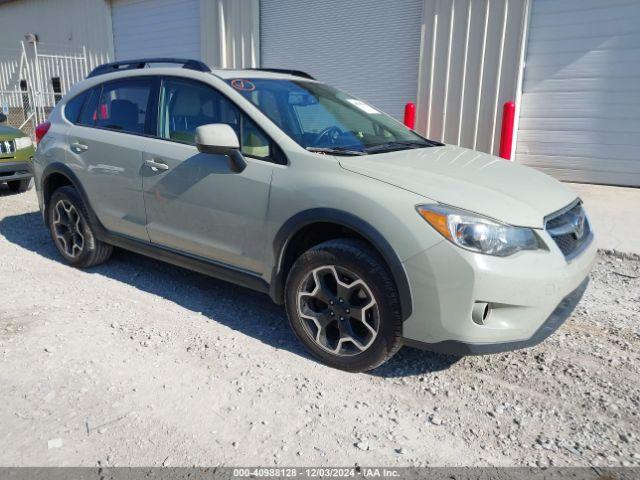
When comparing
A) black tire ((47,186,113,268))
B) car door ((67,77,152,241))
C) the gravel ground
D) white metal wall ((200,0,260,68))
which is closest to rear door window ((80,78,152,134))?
car door ((67,77,152,241))

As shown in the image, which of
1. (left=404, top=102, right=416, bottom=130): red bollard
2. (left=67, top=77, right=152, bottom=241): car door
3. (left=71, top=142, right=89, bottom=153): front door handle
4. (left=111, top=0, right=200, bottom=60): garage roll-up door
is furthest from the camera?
(left=111, top=0, right=200, bottom=60): garage roll-up door

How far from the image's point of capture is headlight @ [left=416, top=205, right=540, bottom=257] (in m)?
2.59

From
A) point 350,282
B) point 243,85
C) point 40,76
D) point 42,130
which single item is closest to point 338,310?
point 350,282

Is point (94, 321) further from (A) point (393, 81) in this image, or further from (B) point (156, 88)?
(A) point (393, 81)

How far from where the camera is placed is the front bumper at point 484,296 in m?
2.56

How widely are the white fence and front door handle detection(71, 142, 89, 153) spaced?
11614 millimetres

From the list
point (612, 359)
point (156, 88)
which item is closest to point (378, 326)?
point (612, 359)

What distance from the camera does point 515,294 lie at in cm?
259

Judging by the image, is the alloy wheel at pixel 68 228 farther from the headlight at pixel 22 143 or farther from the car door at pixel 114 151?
the headlight at pixel 22 143

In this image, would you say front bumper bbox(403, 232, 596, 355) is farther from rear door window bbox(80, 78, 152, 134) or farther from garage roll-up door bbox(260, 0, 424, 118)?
garage roll-up door bbox(260, 0, 424, 118)

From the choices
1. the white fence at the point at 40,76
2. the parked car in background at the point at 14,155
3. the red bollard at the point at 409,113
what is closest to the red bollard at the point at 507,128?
the red bollard at the point at 409,113

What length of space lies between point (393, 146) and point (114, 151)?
7.03 feet

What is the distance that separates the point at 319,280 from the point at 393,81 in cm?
753

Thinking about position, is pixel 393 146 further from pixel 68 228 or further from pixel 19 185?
pixel 19 185
